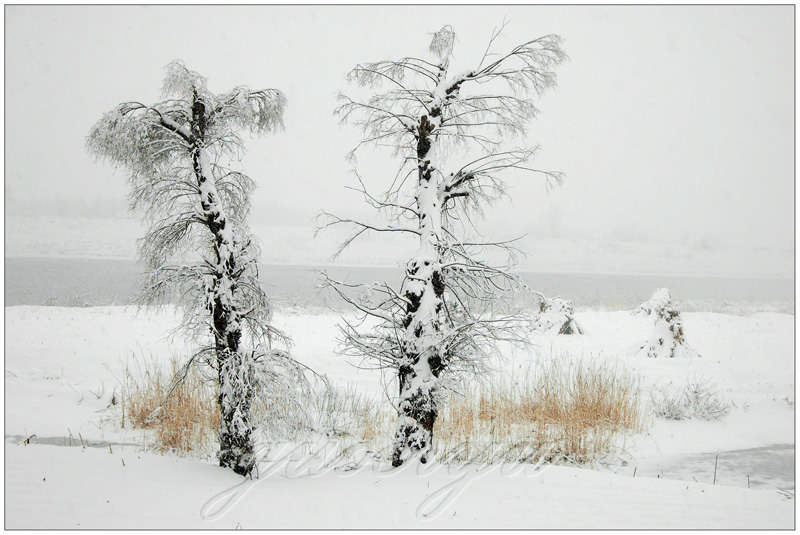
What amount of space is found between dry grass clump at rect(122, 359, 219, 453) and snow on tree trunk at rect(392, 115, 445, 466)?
301 centimetres

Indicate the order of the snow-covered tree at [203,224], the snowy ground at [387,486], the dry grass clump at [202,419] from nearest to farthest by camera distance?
the snowy ground at [387,486]
the snow-covered tree at [203,224]
the dry grass clump at [202,419]

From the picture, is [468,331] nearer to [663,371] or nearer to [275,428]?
[275,428]

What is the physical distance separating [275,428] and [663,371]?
11.2 metres

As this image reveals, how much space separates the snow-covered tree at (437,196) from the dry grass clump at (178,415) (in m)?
Result: 3.06

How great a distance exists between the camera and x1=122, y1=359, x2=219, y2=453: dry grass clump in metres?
7.71

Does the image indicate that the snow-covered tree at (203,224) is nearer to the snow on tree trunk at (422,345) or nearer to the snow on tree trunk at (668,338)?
the snow on tree trunk at (422,345)

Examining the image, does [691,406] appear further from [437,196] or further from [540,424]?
[437,196]

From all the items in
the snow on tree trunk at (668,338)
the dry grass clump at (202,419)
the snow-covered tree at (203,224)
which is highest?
the snow-covered tree at (203,224)

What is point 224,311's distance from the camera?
572cm

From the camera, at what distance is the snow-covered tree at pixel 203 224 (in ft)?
18.5

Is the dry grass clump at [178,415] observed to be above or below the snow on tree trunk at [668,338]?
below

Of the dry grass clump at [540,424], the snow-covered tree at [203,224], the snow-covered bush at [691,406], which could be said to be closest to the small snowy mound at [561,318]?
the snow-covered bush at [691,406]

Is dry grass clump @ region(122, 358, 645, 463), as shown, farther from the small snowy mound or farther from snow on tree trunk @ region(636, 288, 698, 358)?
the small snowy mound

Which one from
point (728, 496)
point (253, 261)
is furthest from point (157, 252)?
point (728, 496)
